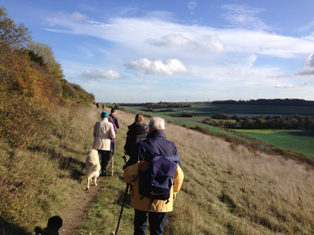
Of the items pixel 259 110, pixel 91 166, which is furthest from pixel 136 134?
pixel 259 110

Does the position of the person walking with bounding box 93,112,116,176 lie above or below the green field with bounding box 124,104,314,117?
below

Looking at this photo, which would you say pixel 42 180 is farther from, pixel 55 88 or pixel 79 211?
pixel 55 88

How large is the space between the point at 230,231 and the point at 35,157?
5.58 metres

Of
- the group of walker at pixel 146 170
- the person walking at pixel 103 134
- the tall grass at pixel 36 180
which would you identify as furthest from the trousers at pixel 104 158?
the group of walker at pixel 146 170

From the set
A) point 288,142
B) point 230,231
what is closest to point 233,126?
point 288,142

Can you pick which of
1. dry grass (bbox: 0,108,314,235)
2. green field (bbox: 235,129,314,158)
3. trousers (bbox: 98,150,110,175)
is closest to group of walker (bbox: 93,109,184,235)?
dry grass (bbox: 0,108,314,235)

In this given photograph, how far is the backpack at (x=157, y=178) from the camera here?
2928 mm

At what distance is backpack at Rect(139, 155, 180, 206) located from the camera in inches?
115

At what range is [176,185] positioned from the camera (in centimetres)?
328

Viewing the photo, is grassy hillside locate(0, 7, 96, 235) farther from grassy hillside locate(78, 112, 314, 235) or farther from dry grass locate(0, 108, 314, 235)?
grassy hillside locate(78, 112, 314, 235)

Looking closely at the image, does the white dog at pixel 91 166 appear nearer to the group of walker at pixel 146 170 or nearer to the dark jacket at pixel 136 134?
the dark jacket at pixel 136 134

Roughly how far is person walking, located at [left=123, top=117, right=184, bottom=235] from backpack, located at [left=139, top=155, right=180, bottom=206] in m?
0.08

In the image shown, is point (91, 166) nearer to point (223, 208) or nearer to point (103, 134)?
point (103, 134)

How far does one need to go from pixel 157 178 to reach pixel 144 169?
8.7 inches
